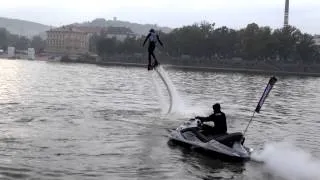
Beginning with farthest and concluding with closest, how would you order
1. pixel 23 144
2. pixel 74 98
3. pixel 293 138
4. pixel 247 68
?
1. pixel 247 68
2. pixel 74 98
3. pixel 293 138
4. pixel 23 144

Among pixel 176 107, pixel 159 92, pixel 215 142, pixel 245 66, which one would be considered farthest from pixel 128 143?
pixel 245 66

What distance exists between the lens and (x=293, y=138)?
96.0 feet

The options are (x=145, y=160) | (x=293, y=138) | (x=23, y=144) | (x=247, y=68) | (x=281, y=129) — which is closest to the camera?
(x=145, y=160)

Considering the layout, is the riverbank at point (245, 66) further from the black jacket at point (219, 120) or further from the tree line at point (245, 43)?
the black jacket at point (219, 120)

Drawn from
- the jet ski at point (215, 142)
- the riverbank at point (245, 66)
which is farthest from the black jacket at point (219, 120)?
the riverbank at point (245, 66)

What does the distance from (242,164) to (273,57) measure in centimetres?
16308

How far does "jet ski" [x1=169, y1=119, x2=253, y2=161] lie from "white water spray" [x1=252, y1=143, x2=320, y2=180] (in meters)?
0.79

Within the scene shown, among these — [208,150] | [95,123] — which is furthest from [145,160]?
[95,123]

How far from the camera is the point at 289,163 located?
20.8m

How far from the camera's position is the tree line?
6757 inches

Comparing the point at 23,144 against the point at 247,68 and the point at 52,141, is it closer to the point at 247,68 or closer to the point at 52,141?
the point at 52,141

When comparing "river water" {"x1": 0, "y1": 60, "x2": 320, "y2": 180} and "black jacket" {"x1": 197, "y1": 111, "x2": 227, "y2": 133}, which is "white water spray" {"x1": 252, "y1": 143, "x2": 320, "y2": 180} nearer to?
"river water" {"x1": 0, "y1": 60, "x2": 320, "y2": 180}

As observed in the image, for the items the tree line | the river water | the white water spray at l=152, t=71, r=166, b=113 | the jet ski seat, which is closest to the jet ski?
the jet ski seat

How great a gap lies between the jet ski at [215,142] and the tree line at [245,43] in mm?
148613
